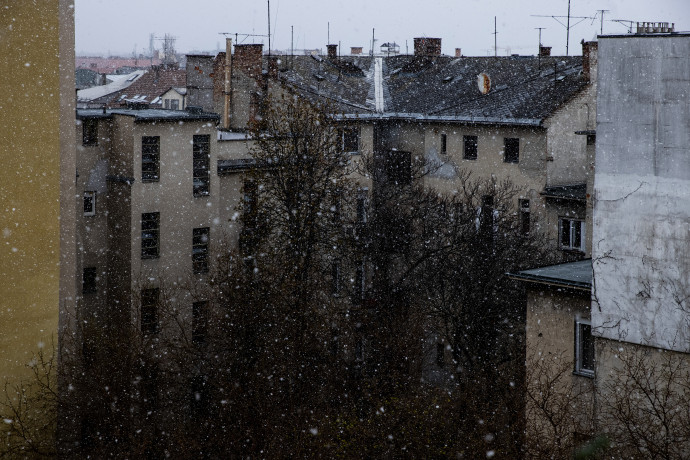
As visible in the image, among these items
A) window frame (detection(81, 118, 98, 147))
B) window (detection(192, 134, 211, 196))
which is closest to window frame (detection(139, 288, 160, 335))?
window (detection(192, 134, 211, 196))

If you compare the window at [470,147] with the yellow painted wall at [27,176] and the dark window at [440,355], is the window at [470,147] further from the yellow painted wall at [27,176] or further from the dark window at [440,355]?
Result: the yellow painted wall at [27,176]

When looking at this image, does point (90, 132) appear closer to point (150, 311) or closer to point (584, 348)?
point (150, 311)

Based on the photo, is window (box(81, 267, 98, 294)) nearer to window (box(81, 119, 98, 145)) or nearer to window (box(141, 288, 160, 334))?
window (box(141, 288, 160, 334))

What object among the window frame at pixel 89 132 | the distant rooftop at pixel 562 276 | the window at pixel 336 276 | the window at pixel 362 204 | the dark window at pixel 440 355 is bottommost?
the dark window at pixel 440 355

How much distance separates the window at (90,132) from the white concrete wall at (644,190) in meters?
14.9

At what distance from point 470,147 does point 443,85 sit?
3646 millimetres

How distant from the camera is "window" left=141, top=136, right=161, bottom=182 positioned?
76.6 feet

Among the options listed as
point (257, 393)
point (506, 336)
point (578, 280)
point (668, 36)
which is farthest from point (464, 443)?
point (506, 336)

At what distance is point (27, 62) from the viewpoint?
1125 centimetres

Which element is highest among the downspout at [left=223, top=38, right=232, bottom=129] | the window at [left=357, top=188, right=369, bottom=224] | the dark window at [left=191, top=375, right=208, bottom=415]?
the downspout at [left=223, top=38, right=232, bottom=129]

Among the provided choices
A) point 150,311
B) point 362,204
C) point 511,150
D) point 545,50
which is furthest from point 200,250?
point 545,50

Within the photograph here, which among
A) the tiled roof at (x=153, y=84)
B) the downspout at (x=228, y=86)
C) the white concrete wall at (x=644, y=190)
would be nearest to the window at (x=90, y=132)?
the downspout at (x=228, y=86)

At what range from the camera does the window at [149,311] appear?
2359cm

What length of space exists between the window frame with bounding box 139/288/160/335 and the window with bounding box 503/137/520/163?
1169cm
